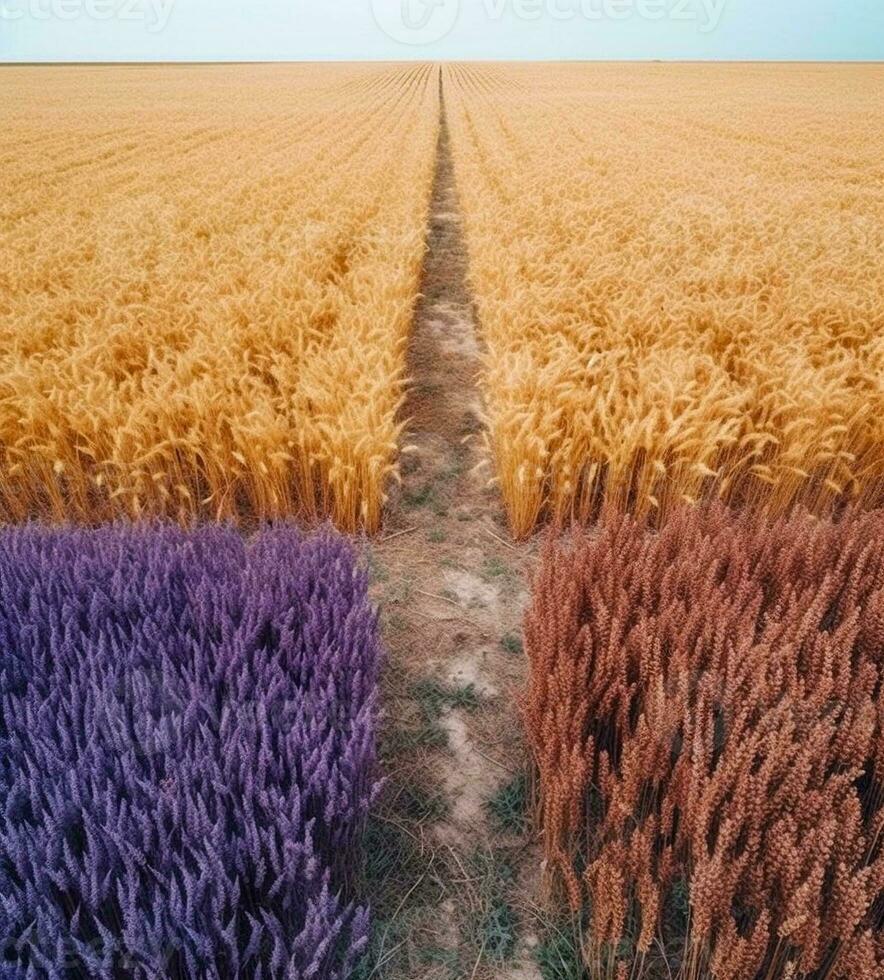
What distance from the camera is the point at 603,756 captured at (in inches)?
63.7

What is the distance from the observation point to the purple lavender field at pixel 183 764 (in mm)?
1314

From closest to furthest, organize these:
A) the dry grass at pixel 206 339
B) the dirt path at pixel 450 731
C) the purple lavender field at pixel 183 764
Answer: the purple lavender field at pixel 183 764 → the dirt path at pixel 450 731 → the dry grass at pixel 206 339

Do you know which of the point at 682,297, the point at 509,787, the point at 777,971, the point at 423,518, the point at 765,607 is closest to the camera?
the point at 777,971

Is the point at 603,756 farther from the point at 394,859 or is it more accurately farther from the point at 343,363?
the point at 343,363

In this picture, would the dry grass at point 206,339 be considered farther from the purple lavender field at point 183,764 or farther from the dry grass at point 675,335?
the purple lavender field at point 183,764

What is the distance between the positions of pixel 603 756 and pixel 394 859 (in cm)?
73

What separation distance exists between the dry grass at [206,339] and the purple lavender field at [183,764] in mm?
1035

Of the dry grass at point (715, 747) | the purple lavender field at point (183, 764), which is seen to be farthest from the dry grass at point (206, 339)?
the dry grass at point (715, 747)

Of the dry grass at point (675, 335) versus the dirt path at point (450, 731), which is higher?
the dry grass at point (675, 335)

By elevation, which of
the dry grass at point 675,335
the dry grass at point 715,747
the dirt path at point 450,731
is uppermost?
the dry grass at point 675,335

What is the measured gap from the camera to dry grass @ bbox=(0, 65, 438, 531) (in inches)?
135

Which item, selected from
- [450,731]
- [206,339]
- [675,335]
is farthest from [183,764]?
[675,335]

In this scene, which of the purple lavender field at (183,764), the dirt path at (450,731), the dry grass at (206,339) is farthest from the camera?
the dry grass at (206,339)

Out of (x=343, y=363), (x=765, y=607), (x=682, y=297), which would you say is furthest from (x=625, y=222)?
(x=765, y=607)
